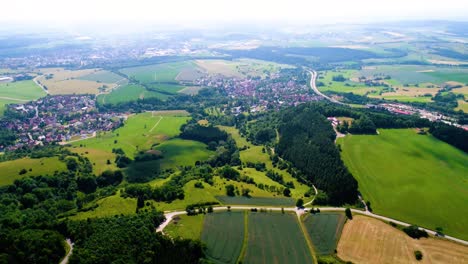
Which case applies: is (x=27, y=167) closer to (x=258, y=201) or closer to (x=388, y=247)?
(x=258, y=201)

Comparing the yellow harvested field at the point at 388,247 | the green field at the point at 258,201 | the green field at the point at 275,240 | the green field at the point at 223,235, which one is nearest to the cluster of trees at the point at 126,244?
the green field at the point at 223,235

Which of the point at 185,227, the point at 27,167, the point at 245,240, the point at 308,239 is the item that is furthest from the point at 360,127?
the point at 27,167

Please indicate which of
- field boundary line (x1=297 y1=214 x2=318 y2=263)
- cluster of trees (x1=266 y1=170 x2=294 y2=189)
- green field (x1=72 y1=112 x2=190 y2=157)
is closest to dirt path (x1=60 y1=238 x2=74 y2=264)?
field boundary line (x1=297 y1=214 x2=318 y2=263)

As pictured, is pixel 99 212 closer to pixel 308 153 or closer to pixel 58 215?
pixel 58 215

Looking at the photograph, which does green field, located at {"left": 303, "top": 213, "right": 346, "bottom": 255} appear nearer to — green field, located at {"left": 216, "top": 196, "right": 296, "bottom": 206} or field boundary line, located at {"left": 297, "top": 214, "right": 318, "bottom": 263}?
field boundary line, located at {"left": 297, "top": 214, "right": 318, "bottom": 263}

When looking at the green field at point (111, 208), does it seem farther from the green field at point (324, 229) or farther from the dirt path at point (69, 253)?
the green field at point (324, 229)

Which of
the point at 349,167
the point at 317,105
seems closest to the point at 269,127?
the point at 317,105
